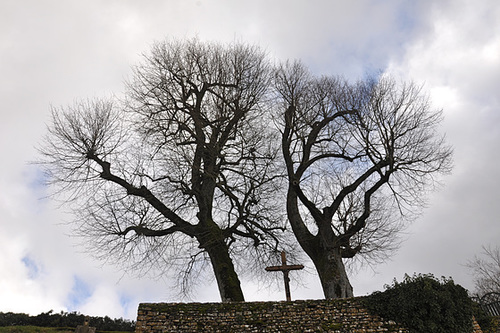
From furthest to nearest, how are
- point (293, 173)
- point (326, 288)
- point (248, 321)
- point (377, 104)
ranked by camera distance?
point (293, 173) → point (377, 104) → point (326, 288) → point (248, 321)

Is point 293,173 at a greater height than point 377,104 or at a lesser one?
lesser

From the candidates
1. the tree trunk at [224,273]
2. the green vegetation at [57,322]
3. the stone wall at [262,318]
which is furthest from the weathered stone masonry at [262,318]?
the green vegetation at [57,322]

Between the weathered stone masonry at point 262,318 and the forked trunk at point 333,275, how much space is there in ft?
6.80

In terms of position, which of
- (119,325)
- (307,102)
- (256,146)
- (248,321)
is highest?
(307,102)

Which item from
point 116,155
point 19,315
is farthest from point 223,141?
point 19,315

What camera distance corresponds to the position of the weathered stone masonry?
9.92 meters

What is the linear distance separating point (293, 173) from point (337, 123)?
2.57 m

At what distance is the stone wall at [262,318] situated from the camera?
9922 mm

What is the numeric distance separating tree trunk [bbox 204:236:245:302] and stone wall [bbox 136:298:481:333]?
7.49 feet

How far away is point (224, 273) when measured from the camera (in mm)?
13062

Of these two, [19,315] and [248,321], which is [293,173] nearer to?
[248,321]

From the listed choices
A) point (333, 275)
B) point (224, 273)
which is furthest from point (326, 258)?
point (224, 273)

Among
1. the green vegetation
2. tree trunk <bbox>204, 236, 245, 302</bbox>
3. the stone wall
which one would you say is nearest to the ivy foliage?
the stone wall

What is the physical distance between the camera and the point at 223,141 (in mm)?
14258
